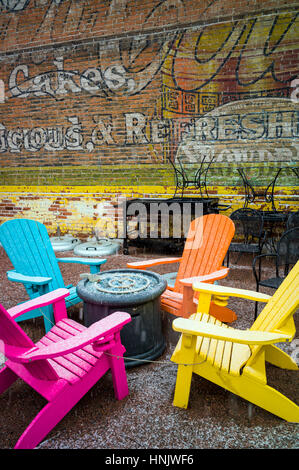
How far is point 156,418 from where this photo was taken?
189cm

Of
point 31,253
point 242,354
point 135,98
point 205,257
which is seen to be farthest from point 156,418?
point 135,98

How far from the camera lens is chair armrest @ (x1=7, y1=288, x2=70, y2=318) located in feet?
6.59

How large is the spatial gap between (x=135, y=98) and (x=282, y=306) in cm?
537

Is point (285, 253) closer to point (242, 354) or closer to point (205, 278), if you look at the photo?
point (205, 278)

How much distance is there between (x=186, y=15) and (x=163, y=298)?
527 cm

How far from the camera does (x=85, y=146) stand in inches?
265

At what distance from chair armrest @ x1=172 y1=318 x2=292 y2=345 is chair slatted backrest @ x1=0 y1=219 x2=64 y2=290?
1564 millimetres

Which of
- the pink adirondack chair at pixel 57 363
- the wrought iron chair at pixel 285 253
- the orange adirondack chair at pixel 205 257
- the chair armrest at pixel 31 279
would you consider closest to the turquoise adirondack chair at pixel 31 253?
the chair armrest at pixel 31 279

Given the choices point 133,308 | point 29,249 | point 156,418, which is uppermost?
point 29,249

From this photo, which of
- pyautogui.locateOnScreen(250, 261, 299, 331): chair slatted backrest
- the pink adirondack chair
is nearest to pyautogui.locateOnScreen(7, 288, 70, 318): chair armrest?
the pink adirondack chair

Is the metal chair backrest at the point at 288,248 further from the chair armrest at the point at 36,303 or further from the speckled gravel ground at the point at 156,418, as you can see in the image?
the chair armrest at the point at 36,303

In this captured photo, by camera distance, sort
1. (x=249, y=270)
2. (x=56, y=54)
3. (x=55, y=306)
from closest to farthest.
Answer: (x=55, y=306) → (x=249, y=270) → (x=56, y=54)

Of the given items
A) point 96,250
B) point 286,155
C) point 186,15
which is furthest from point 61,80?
point 286,155
